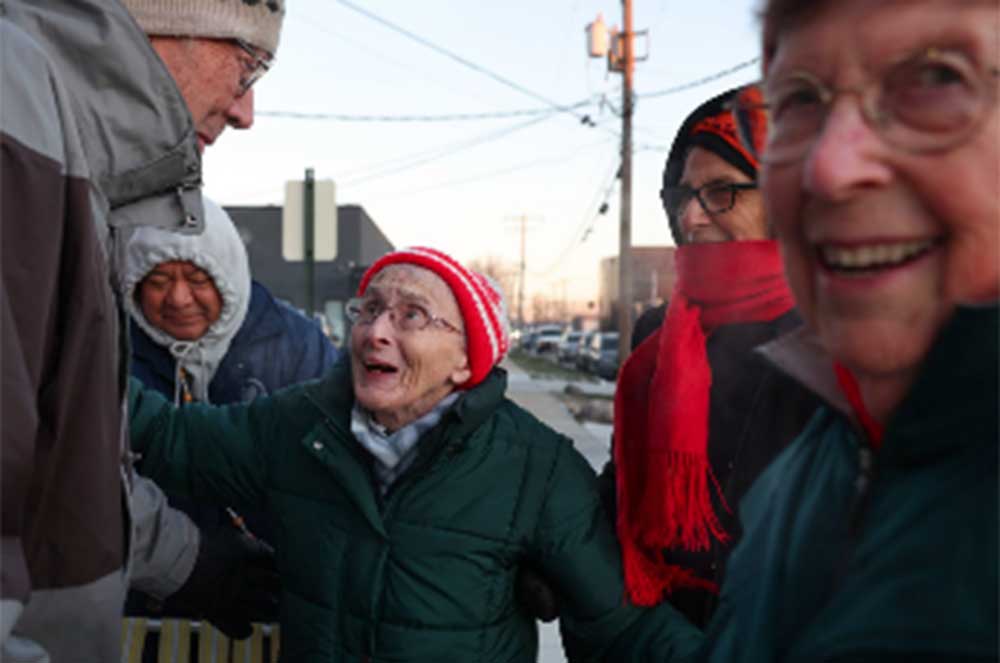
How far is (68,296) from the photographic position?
1141mm

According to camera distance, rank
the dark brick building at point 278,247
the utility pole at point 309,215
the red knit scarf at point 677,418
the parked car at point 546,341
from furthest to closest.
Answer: the parked car at point 546,341
the dark brick building at point 278,247
the utility pole at point 309,215
the red knit scarf at point 677,418

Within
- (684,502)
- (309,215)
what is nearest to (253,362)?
(684,502)

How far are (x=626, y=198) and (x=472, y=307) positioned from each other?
619 inches

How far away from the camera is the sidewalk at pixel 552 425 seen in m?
4.50

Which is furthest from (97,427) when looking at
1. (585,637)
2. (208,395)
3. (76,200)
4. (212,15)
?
(208,395)

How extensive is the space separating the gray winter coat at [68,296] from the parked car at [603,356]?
24588 mm

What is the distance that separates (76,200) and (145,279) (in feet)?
6.13

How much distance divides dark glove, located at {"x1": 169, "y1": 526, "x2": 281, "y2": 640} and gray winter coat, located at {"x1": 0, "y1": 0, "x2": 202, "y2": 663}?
0.86m

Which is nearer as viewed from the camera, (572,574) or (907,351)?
(907,351)

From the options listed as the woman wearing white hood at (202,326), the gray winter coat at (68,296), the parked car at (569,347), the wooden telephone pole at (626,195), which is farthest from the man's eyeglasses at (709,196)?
the parked car at (569,347)

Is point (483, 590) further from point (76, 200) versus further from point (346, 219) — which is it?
point (346, 219)

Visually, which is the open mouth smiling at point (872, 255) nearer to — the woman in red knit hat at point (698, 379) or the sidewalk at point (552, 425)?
the woman in red knit hat at point (698, 379)

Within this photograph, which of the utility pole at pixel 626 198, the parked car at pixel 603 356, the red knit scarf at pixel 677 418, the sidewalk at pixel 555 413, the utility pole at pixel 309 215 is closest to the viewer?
the red knit scarf at pixel 677 418

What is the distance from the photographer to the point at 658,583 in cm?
185
